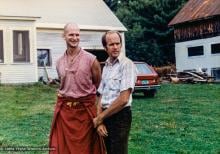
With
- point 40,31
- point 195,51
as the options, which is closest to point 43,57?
point 40,31

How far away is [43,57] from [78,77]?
26.4 metres

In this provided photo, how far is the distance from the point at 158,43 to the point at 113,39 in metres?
43.6

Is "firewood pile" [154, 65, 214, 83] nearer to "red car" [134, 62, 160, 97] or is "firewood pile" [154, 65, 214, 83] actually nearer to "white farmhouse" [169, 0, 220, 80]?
"white farmhouse" [169, 0, 220, 80]

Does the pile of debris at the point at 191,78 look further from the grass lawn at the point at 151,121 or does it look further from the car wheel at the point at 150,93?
the car wheel at the point at 150,93

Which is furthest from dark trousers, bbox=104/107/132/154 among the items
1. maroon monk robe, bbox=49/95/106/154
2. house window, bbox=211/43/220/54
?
house window, bbox=211/43/220/54

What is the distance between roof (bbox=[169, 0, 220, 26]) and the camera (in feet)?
135

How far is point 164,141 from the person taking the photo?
12141 millimetres

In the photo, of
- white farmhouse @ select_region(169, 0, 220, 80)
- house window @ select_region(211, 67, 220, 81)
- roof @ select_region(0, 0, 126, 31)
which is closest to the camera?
roof @ select_region(0, 0, 126, 31)

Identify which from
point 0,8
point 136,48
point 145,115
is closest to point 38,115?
point 145,115

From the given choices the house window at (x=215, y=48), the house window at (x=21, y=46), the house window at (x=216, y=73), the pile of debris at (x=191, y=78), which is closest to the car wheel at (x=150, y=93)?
the house window at (x=21, y=46)

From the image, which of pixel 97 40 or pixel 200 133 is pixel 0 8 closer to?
pixel 97 40

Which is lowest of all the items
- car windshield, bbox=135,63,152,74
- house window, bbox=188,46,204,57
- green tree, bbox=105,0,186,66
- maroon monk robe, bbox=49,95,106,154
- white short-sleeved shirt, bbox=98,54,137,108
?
maroon monk robe, bbox=49,95,106,154

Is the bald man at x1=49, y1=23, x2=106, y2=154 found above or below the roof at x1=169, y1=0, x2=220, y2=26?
below

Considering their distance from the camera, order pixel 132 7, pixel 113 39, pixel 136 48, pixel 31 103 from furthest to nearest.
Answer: pixel 132 7
pixel 136 48
pixel 31 103
pixel 113 39
